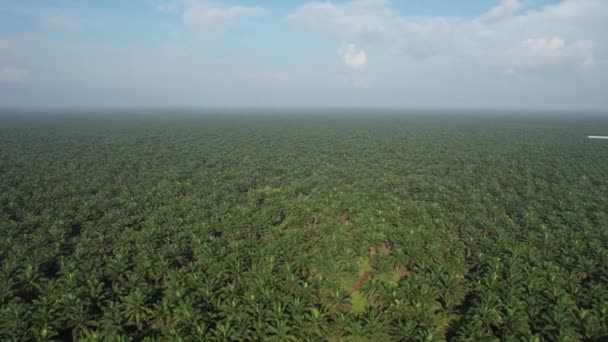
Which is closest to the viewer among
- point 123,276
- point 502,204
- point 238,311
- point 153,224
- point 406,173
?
point 238,311

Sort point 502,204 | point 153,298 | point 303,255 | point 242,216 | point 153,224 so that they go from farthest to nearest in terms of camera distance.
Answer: point 502,204
point 242,216
point 153,224
point 303,255
point 153,298

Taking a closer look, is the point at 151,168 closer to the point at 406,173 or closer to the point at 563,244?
the point at 406,173

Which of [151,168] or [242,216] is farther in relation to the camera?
[151,168]

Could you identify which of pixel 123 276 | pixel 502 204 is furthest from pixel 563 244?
pixel 123 276

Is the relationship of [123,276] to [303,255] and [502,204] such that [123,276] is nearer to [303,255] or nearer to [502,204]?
[303,255]

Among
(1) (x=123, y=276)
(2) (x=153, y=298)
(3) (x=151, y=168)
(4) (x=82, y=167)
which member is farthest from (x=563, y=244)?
(4) (x=82, y=167)

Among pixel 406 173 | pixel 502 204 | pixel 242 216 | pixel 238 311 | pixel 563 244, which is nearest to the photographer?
pixel 238 311
